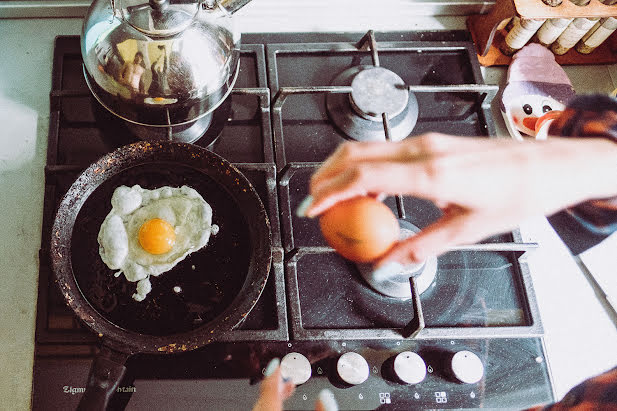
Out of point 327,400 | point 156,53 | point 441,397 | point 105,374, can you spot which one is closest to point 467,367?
point 441,397

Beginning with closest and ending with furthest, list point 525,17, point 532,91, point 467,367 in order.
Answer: point 467,367
point 525,17
point 532,91

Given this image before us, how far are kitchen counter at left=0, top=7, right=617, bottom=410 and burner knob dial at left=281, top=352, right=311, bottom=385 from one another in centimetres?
52

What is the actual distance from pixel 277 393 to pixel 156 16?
758 millimetres

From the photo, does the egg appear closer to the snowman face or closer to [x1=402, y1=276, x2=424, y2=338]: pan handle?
[x1=402, y1=276, x2=424, y2=338]: pan handle

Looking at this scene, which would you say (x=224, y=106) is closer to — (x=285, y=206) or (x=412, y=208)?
(x=285, y=206)

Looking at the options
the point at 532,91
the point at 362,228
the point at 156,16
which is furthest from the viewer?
the point at 532,91

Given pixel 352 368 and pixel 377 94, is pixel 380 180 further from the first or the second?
pixel 377 94

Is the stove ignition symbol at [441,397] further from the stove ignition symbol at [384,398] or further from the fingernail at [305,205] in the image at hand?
the fingernail at [305,205]

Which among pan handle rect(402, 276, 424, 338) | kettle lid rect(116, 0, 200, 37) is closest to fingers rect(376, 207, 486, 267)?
pan handle rect(402, 276, 424, 338)

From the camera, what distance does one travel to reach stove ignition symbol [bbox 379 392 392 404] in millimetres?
1037

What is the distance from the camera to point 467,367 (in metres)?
1.06

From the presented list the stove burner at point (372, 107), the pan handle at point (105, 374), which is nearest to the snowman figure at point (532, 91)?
the stove burner at point (372, 107)

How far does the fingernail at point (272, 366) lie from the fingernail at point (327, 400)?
0.11 meters

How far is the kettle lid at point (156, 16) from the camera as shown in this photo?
3.13 ft
